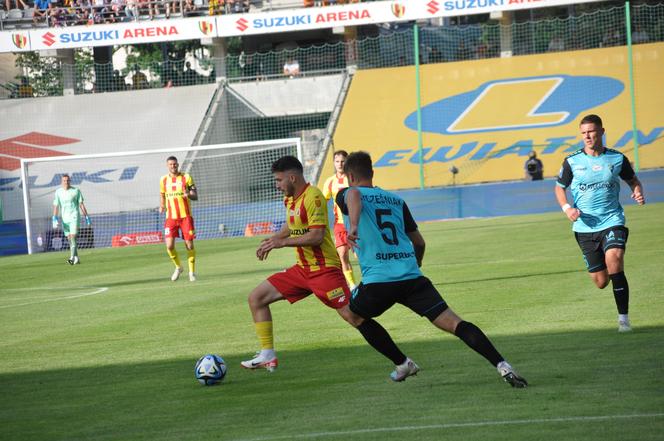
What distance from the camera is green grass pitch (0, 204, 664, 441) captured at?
6.40 metres

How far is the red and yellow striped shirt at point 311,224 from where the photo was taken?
8711mm

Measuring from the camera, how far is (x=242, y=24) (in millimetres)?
40219

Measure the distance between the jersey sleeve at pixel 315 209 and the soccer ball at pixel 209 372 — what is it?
1441mm

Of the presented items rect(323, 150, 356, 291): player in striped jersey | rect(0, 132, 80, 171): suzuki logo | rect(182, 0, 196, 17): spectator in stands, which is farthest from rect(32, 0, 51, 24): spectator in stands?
rect(323, 150, 356, 291): player in striped jersey

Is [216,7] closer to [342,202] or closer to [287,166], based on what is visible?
[287,166]

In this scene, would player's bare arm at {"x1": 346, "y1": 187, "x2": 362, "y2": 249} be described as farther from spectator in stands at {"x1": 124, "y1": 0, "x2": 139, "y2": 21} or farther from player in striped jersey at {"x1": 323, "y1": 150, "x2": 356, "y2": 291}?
spectator in stands at {"x1": 124, "y1": 0, "x2": 139, "y2": 21}

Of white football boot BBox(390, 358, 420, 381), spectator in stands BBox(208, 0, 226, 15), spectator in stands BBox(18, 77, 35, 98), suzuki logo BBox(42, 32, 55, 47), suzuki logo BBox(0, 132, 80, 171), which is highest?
spectator in stands BBox(208, 0, 226, 15)

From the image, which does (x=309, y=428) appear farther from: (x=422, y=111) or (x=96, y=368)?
(x=422, y=111)

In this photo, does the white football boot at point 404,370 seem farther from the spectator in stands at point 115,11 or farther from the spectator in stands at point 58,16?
the spectator in stands at point 58,16

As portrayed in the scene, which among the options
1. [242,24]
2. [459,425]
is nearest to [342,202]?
[459,425]

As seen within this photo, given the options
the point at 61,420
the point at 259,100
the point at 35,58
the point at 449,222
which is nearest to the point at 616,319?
the point at 61,420

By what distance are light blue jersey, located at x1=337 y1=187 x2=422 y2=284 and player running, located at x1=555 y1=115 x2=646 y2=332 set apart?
2936mm

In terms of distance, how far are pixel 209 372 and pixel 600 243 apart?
4.22 meters

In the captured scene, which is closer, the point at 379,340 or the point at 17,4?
the point at 379,340
